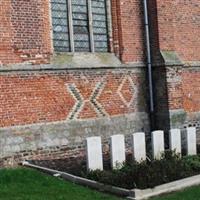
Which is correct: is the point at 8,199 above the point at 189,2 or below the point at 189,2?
below

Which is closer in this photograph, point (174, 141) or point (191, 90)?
point (174, 141)

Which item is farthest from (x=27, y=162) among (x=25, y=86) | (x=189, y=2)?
(x=189, y=2)

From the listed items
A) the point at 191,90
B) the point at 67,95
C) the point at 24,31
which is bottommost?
the point at 191,90

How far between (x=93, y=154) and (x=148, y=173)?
4.83ft

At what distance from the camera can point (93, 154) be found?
11.9m

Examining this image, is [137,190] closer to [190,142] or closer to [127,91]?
[190,142]

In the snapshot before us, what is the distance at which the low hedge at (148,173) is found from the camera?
35.2 ft

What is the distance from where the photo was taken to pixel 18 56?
1315cm

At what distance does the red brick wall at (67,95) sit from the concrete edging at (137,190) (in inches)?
81.2

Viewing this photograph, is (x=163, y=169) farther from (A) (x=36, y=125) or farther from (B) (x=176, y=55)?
(B) (x=176, y=55)

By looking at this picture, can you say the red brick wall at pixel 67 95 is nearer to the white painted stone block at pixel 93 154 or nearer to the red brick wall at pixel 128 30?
the red brick wall at pixel 128 30

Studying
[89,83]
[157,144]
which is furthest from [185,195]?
[89,83]

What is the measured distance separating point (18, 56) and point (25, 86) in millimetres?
747

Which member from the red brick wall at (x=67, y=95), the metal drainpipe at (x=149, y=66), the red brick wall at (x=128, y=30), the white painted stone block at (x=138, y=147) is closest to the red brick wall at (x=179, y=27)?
the metal drainpipe at (x=149, y=66)
